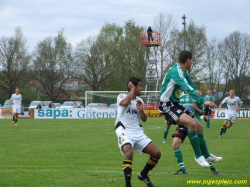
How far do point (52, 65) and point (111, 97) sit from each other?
75.6 feet

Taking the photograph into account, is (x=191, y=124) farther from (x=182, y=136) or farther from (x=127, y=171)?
(x=127, y=171)

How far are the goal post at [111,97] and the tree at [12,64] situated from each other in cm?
2244

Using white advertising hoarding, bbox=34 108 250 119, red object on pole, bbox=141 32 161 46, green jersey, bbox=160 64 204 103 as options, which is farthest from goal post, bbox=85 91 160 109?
green jersey, bbox=160 64 204 103

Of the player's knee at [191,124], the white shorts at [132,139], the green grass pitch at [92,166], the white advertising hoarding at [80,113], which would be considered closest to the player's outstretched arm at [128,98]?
the white shorts at [132,139]

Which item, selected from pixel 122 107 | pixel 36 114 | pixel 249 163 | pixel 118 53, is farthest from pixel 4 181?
pixel 118 53

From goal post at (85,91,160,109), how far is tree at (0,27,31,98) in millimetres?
22435

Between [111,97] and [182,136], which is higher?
[111,97]

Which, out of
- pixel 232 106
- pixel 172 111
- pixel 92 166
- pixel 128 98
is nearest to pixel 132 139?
pixel 128 98

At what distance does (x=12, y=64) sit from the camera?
212ft

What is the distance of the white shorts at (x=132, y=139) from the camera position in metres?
6.81

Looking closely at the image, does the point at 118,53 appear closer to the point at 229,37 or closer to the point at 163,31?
the point at 163,31

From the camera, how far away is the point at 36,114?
39.5m

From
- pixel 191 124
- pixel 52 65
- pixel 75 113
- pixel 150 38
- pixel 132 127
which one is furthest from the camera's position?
→ pixel 52 65

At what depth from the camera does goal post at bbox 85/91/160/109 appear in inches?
1686
